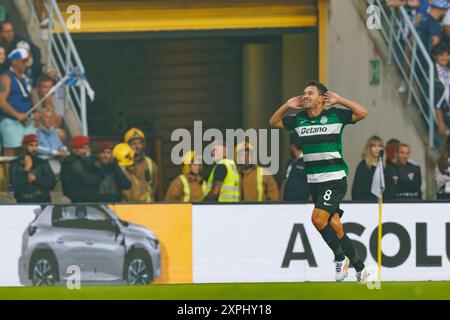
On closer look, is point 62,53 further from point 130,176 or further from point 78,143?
point 78,143

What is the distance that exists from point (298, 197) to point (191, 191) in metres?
1.55

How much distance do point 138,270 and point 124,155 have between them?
232 cm

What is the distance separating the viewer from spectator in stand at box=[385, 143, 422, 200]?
60.8 feet

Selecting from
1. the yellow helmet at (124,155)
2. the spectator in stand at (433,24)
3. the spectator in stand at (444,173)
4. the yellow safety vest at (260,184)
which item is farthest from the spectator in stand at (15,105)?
the spectator in stand at (433,24)

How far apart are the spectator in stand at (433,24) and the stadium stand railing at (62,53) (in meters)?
5.22

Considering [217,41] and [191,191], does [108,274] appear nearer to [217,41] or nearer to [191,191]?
[191,191]

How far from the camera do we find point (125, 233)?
1772 centimetres

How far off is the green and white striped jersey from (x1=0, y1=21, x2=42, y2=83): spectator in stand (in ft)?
26.7

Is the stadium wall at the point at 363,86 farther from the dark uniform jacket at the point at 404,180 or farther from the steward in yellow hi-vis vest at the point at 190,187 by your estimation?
the steward in yellow hi-vis vest at the point at 190,187

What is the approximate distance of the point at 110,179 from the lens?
18750mm

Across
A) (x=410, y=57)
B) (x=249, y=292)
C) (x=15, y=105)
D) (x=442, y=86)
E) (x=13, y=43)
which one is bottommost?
(x=249, y=292)

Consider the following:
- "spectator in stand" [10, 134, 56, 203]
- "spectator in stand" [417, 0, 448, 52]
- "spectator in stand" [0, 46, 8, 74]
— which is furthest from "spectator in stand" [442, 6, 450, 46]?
"spectator in stand" [0, 46, 8, 74]

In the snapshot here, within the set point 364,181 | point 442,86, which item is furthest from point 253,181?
point 442,86
